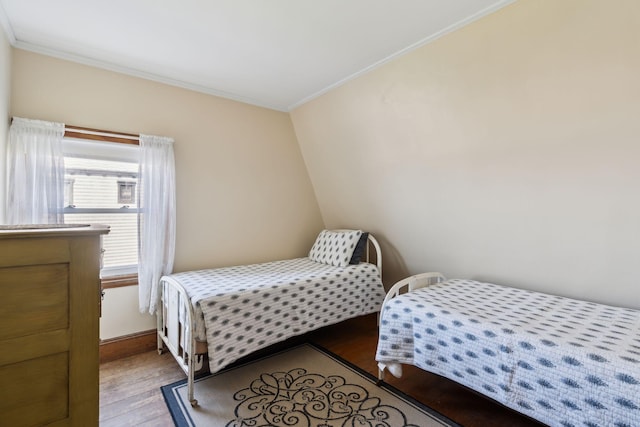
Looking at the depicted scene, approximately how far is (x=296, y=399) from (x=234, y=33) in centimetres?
236

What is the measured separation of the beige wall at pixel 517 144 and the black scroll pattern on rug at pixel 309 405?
4.73ft

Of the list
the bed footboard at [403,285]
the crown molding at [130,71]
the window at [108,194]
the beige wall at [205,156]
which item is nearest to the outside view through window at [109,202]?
the window at [108,194]

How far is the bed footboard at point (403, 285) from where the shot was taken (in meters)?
2.02

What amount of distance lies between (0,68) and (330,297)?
270 centimetres

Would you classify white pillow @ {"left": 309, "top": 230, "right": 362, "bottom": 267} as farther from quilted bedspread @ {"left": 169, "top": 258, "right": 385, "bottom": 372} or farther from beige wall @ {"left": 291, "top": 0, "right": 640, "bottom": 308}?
beige wall @ {"left": 291, "top": 0, "right": 640, "bottom": 308}

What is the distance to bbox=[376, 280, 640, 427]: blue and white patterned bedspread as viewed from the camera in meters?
1.25

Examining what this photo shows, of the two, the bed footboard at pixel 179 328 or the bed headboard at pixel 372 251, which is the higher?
the bed headboard at pixel 372 251

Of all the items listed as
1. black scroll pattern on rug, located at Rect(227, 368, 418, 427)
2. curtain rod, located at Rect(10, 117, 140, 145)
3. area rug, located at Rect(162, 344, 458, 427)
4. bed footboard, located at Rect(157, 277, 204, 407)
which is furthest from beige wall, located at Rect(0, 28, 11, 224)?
black scroll pattern on rug, located at Rect(227, 368, 418, 427)

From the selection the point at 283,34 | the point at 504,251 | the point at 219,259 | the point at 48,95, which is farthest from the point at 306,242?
the point at 48,95

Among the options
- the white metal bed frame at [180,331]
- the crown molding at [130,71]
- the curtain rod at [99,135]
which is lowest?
the white metal bed frame at [180,331]

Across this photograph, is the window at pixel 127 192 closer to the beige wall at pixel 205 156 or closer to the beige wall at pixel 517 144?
the beige wall at pixel 205 156

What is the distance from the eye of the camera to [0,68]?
1847 millimetres

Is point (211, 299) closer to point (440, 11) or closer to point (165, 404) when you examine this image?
point (165, 404)

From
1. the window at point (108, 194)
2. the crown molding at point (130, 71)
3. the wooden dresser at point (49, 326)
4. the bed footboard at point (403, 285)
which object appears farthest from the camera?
the window at point (108, 194)
